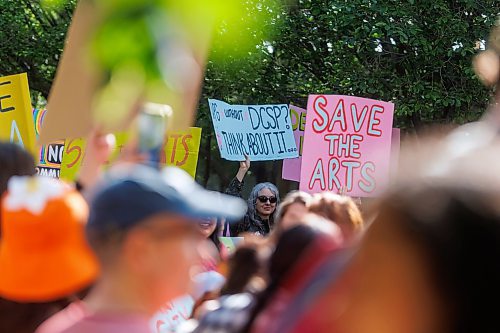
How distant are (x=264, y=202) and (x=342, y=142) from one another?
1.28 m

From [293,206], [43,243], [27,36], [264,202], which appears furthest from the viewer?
[27,36]

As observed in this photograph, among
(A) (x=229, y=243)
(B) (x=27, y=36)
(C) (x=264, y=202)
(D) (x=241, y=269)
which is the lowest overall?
(A) (x=229, y=243)

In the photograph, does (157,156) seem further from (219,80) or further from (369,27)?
(219,80)

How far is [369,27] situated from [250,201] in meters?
5.86

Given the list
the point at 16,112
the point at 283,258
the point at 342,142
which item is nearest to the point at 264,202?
the point at 342,142

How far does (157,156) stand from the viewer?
1510mm

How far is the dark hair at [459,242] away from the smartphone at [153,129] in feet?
1.65

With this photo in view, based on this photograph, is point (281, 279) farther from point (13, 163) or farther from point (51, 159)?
point (51, 159)

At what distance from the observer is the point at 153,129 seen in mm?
1340

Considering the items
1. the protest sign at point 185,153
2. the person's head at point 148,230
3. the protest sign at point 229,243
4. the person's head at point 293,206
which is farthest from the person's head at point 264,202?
the person's head at point 148,230

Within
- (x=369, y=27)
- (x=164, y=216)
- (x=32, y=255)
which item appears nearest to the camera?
(x=164, y=216)

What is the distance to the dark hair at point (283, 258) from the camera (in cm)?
177

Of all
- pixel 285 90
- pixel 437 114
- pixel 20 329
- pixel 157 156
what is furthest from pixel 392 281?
pixel 285 90

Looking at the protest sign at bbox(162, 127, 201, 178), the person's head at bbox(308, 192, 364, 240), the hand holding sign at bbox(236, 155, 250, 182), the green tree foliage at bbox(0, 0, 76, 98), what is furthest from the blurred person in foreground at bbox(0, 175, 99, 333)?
the green tree foliage at bbox(0, 0, 76, 98)
